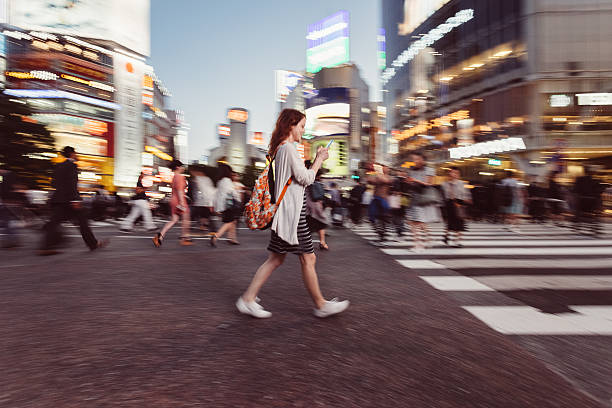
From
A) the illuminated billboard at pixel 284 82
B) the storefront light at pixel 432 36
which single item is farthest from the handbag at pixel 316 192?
the illuminated billboard at pixel 284 82

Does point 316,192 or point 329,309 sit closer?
point 329,309

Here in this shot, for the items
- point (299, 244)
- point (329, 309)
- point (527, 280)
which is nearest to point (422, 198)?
point (527, 280)

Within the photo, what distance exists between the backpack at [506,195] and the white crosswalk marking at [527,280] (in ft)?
11.5

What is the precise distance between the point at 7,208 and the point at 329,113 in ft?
196

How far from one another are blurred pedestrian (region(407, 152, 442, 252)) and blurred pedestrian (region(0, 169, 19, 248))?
7.96 m

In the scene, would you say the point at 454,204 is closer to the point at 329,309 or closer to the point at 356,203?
the point at 329,309

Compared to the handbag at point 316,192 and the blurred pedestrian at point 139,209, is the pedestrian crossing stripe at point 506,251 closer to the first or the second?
the handbag at point 316,192

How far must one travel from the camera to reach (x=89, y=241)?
24.8ft

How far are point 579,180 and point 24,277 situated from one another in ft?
40.4

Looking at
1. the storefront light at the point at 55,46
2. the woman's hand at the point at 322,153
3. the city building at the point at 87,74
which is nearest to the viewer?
the woman's hand at the point at 322,153

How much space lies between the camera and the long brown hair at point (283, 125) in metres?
3.23

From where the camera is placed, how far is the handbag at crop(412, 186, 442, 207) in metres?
7.70

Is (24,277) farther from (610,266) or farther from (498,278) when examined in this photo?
(610,266)

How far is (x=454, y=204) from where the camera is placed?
8367 mm
